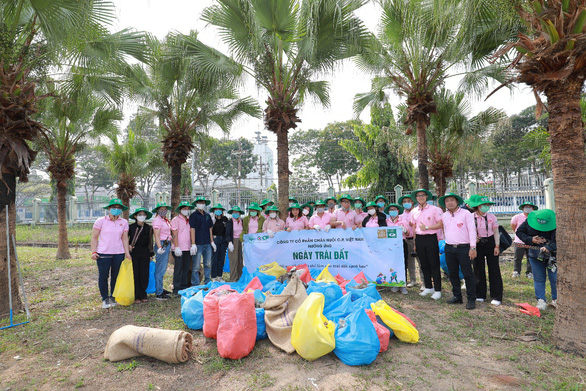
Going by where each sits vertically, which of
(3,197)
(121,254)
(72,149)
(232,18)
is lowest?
(121,254)

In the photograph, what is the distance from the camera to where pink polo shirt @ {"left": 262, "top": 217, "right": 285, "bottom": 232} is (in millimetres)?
7453

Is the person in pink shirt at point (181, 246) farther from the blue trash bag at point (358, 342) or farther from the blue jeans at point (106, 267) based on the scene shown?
the blue trash bag at point (358, 342)

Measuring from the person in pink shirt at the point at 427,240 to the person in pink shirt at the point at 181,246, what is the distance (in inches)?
167

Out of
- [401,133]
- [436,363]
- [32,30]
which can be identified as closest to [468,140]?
[401,133]

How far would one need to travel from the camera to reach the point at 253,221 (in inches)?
296

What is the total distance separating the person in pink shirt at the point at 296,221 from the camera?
7332mm

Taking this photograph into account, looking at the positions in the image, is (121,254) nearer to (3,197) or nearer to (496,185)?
(3,197)

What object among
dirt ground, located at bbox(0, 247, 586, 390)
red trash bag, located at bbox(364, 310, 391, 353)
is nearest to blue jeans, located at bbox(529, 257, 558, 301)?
dirt ground, located at bbox(0, 247, 586, 390)

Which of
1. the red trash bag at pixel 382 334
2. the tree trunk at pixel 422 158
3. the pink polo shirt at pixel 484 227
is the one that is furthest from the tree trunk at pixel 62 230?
the pink polo shirt at pixel 484 227

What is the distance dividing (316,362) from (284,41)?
665 cm

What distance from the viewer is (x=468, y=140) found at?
12086mm

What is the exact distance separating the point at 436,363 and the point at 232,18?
7115 millimetres

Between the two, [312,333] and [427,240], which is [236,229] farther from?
[312,333]

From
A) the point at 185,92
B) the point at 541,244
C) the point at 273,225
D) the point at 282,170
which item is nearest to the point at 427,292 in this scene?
the point at 541,244
